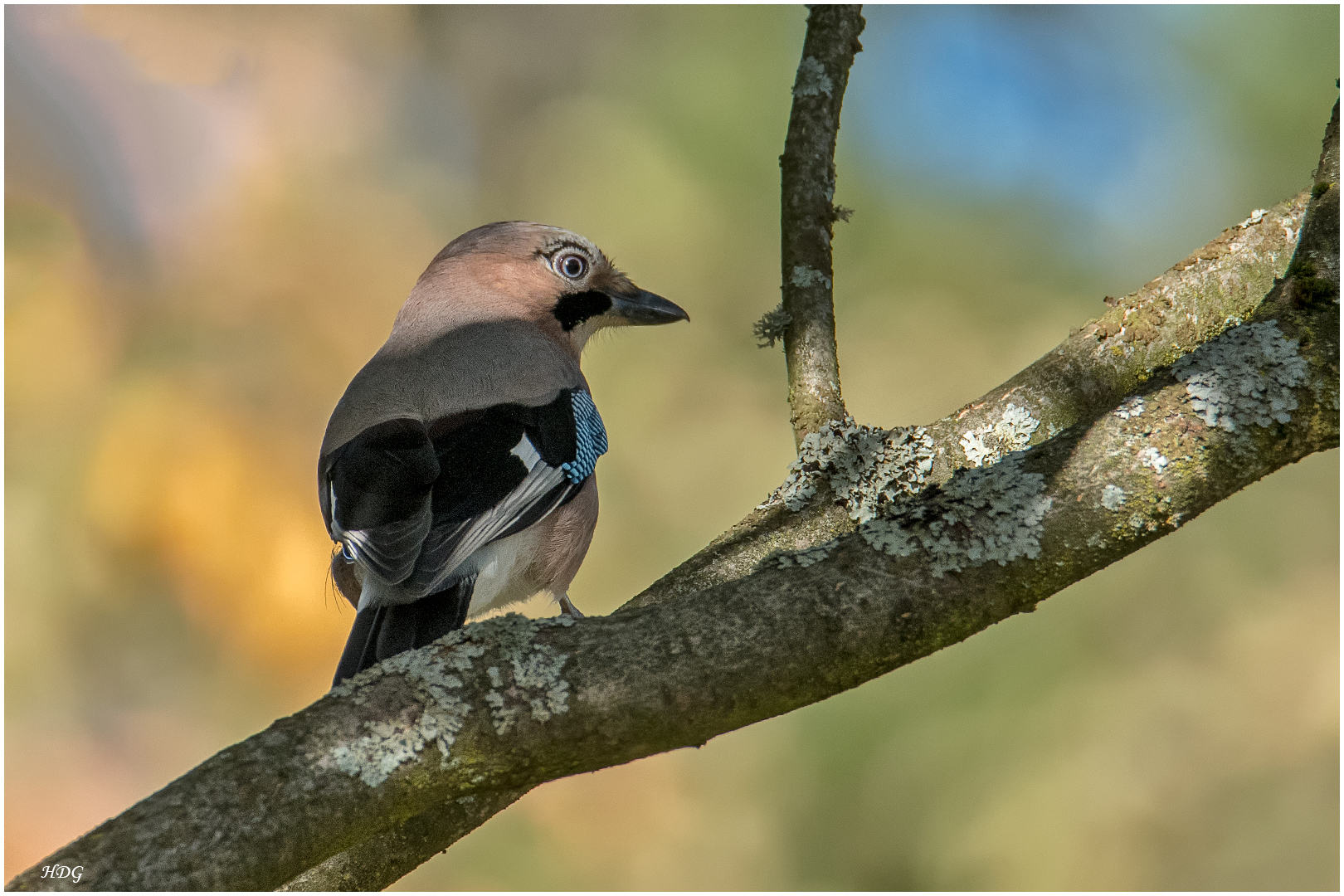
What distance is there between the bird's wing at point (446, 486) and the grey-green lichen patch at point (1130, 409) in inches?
67.5

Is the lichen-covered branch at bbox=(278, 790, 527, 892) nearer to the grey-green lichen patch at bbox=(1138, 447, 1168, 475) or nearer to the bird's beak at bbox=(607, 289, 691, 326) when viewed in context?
the grey-green lichen patch at bbox=(1138, 447, 1168, 475)

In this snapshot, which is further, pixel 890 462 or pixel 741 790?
pixel 741 790

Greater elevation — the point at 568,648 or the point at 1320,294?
the point at 1320,294

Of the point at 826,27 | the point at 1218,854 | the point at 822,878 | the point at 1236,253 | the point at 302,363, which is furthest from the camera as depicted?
the point at 302,363

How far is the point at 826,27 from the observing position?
435 cm

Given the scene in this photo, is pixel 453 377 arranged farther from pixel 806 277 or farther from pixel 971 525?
pixel 971 525

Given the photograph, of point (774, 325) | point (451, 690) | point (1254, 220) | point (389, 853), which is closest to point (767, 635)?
point (451, 690)

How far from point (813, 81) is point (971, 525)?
8.20 ft

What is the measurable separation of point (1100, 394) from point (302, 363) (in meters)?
5.67

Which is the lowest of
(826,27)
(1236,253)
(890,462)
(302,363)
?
(890,462)

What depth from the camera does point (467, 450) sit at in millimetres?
3557

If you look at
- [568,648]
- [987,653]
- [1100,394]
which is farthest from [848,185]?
[568,648]

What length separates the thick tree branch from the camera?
1.94 meters

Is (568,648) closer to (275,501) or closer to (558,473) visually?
(558,473)
